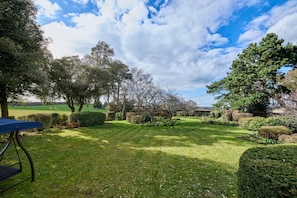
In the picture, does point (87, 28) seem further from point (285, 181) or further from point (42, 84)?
point (285, 181)

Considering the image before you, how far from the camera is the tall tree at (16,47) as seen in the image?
6.72m

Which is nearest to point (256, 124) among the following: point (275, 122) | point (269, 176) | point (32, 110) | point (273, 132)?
point (275, 122)

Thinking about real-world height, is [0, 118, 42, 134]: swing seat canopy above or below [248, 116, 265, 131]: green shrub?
above

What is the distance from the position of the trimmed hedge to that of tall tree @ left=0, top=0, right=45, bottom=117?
9.23 m

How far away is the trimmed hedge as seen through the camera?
1484mm

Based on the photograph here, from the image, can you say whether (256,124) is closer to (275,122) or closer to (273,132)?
(275,122)

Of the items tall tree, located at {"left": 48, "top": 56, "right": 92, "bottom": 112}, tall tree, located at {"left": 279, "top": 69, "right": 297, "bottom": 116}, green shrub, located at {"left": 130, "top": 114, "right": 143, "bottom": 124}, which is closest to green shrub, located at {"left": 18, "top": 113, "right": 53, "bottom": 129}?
tall tree, located at {"left": 48, "top": 56, "right": 92, "bottom": 112}

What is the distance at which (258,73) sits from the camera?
52.3 ft

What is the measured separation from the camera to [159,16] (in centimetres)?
998

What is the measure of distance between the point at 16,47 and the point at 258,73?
20.5m

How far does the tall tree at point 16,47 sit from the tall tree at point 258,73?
1947cm

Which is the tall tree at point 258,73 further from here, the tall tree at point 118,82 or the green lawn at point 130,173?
the tall tree at point 118,82

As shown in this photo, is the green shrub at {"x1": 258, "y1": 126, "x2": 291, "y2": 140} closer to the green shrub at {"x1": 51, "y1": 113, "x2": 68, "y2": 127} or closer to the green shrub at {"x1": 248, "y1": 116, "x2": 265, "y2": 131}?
the green shrub at {"x1": 248, "y1": 116, "x2": 265, "y2": 131}

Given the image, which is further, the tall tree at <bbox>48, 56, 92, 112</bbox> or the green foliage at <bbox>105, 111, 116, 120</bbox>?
the green foliage at <bbox>105, 111, 116, 120</bbox>
